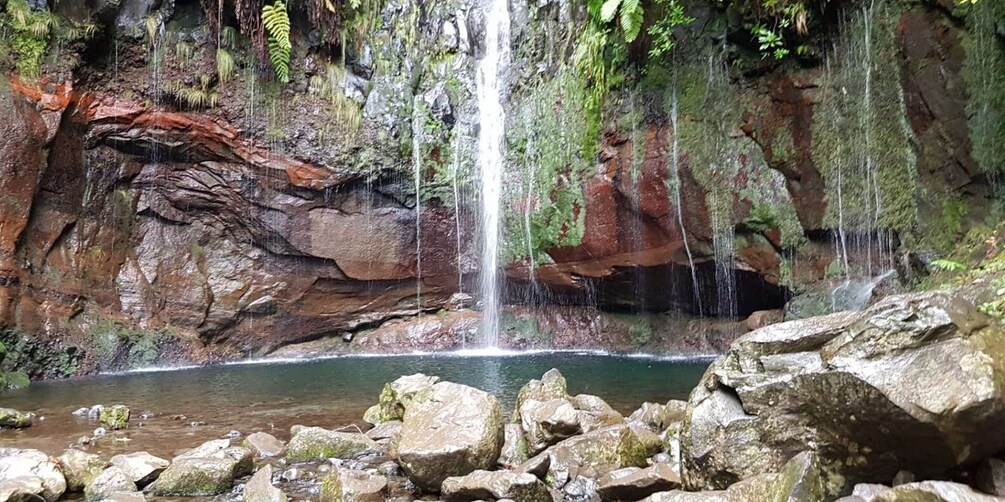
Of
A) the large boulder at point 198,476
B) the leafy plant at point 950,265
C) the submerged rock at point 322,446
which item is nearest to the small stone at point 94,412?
the large boulder at point 198,476

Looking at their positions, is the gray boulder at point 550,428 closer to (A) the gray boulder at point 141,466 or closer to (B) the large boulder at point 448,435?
(B) the large boulder at point 448,435

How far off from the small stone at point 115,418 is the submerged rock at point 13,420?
85 centimetres

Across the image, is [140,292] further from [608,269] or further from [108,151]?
[608,269]

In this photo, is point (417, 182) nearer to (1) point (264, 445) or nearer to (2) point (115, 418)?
(2) point (115, 418)

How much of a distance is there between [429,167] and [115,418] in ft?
30.9

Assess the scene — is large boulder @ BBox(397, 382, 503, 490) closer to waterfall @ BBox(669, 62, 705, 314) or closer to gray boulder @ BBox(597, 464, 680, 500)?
gray boulder @ BBox(597, 464, 680, 500)

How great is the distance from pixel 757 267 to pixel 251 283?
37.8 feet

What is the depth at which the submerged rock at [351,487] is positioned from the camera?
4426 millimetres

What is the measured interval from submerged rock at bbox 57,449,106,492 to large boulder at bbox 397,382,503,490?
104 inches

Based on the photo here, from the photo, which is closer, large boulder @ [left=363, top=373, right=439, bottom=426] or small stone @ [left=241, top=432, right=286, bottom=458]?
small stone @ [left=241, top=432, right=286, bottom=458]

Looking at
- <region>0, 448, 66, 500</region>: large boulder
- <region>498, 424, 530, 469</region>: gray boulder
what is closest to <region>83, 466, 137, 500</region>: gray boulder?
<region>0, 448, 66, 500</region>: large boulder

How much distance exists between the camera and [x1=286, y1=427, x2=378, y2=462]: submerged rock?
228 inches

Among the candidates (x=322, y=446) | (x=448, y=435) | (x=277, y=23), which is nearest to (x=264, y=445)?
(x=322, y=446)

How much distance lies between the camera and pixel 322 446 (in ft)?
19.2
